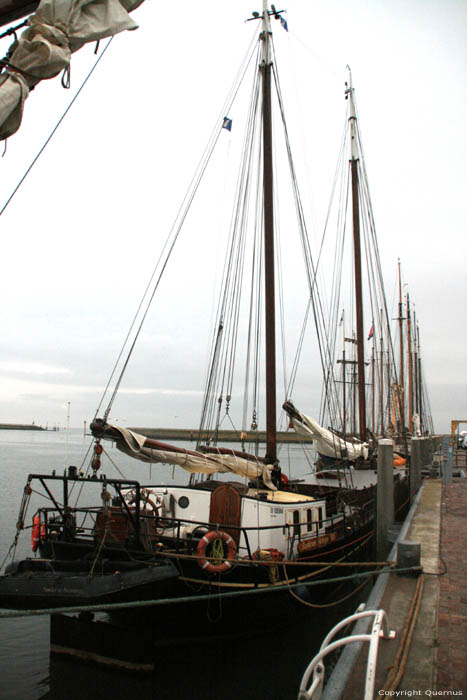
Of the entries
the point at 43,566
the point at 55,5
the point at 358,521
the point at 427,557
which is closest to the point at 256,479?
the point at 358,521

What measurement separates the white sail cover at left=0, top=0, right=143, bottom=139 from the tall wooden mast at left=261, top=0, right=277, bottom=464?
466 inches

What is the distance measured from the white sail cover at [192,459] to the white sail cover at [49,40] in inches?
298

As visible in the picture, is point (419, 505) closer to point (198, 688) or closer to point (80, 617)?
point (198, 688)

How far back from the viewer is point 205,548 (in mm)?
10445

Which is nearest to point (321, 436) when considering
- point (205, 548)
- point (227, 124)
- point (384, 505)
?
point (384, 505)

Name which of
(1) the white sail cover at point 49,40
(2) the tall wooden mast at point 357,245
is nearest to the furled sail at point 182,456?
(1) the white sail cover at point 49,40

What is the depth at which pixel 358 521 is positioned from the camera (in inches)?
623

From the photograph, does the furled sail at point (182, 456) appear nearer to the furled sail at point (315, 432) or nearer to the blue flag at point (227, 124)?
the furled sail at point (315, 432)

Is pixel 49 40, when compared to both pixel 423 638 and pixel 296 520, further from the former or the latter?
pixel 296 520

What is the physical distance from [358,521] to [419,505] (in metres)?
2.90

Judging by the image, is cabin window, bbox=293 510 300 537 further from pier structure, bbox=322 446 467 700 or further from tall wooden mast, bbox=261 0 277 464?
tall wooden mast, bbox=261 0 277 464

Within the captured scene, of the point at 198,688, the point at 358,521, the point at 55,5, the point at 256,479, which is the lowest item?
the point at 198,688

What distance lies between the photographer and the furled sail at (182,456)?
11422mm

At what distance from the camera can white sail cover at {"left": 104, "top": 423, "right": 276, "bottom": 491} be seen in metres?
11.8
